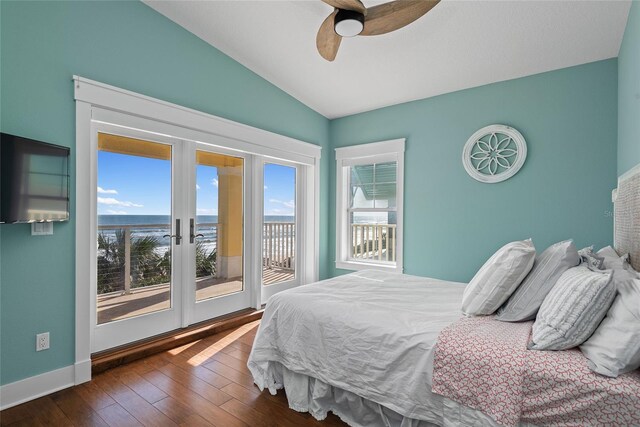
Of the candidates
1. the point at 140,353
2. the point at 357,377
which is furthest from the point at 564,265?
the point at 140,353

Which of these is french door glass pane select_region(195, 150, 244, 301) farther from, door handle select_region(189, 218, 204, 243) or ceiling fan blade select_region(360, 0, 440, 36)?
ceiling fan blade select_region(360, 0, 440, 36)

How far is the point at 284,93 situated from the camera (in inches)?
158

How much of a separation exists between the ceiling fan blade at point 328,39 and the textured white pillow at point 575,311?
193cm

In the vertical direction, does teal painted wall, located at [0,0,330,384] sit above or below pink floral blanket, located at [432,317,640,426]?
above

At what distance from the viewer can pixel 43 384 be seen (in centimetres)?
217

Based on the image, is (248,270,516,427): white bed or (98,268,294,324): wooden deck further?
(98,268,294,324): wooden deck

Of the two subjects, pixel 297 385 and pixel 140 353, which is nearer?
pixel 297 385

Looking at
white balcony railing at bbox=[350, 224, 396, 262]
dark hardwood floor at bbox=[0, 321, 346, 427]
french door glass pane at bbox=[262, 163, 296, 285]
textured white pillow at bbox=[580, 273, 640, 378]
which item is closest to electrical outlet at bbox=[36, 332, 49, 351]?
dark hardwood floor at bbox=[0, 321, 346, 427]

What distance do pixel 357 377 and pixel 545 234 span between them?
2.42 m

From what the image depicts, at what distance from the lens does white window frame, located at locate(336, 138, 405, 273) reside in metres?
4.00

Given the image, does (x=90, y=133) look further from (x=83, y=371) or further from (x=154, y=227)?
(x=83, y=371)

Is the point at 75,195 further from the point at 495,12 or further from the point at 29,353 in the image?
the point at 495,12

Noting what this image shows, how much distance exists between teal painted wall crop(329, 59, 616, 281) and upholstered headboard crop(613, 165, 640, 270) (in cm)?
70

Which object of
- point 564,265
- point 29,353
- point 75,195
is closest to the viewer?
point 564,265
